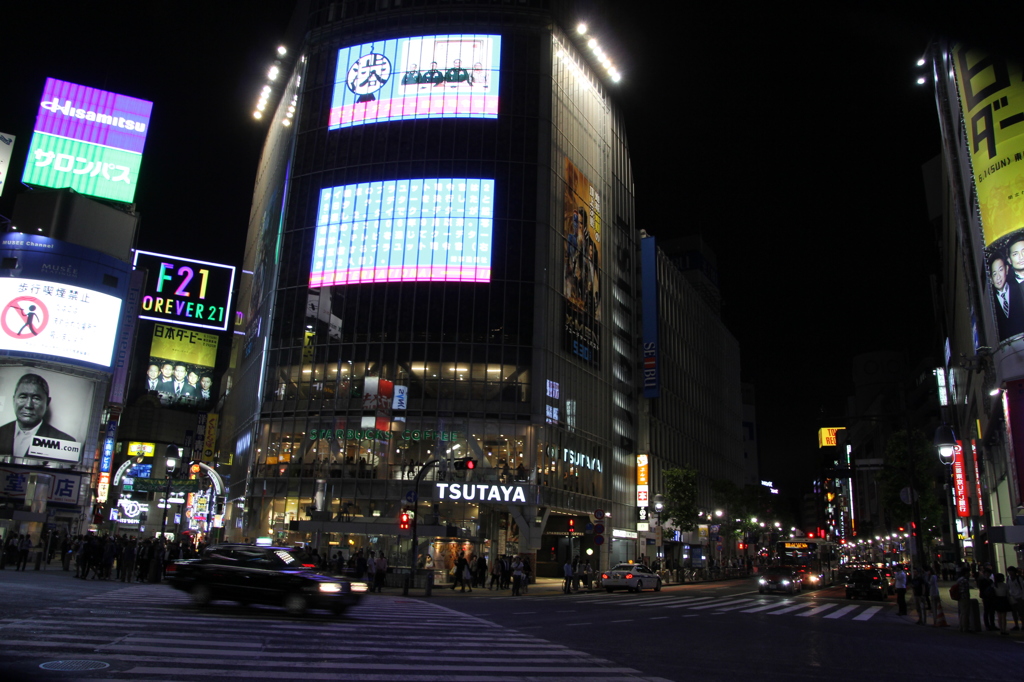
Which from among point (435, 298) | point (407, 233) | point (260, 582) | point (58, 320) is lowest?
point (260, 582)

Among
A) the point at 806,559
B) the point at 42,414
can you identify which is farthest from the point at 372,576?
the point at 806,559

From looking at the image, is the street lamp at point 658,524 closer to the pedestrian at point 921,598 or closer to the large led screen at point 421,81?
the large led screen at point 421,81

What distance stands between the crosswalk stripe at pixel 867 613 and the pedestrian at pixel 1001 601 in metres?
5.29

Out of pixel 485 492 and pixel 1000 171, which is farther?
pixel 485 492

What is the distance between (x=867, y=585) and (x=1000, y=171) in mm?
21862

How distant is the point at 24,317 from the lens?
49.8 meters

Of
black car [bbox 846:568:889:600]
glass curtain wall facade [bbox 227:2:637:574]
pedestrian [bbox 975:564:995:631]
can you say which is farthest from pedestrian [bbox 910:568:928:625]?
glass curtain wall facade [bbox 227:2:637:574]

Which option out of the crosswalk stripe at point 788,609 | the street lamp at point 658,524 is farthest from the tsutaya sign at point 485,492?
the street lamp at point 658,524

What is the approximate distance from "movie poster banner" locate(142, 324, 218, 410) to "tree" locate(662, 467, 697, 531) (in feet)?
279

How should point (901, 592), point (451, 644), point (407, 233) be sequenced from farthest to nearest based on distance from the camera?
point (407, 233) < point (901, 592) < point (451, 644)

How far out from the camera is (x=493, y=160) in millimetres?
54281

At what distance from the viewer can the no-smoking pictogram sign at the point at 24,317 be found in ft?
162

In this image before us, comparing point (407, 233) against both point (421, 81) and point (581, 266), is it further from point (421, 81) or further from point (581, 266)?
point (581, 266)

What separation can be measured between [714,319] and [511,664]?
312 feet
